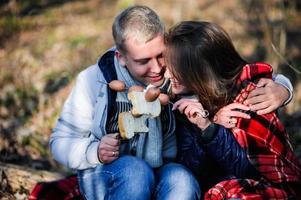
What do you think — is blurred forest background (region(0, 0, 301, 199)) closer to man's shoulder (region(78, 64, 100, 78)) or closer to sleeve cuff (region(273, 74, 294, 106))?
sleeve cuff (region(273, 74, 294, 106))

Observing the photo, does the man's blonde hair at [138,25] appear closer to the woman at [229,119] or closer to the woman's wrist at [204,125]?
the woman at [229,119]

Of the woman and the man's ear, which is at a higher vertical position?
the man's ear

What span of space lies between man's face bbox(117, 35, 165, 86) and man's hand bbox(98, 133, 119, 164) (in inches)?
15.6

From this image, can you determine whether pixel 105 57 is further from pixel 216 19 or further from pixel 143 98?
pixel 216 19

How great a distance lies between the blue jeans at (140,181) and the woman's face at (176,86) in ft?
1.39

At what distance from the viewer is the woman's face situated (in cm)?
321

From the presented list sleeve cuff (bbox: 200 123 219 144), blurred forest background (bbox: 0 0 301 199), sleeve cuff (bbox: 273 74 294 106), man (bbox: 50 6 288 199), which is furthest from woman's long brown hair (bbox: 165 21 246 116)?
blurred forest background (bbox: 0 0 301 199)

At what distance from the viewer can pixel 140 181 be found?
303cm

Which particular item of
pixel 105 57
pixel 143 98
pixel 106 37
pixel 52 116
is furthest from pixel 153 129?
pixel 106 37

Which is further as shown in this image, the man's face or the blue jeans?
the man's face

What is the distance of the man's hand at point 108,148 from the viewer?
3.04 metres

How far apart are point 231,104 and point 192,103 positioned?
→ 11.4 inches

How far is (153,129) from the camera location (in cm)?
326

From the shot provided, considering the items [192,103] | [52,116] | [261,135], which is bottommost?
[52,116]
